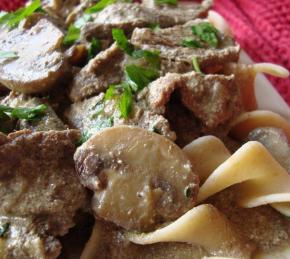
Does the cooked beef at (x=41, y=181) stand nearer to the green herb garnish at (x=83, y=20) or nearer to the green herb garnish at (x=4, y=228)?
the green herb garnish at (x=4, y=228)

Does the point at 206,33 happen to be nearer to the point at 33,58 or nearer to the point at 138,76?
the point at 138,76

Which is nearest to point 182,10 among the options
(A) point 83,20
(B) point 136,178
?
(A) point 83,20

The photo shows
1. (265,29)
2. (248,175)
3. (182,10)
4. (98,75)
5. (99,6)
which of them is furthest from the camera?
(265,29)

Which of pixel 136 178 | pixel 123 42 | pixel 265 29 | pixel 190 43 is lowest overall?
pixel 265 29

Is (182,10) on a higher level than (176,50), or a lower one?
lower

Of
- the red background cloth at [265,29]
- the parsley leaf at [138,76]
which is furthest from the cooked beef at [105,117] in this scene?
the red background cloth at [265,29]

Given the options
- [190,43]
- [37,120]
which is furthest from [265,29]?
[37,120]

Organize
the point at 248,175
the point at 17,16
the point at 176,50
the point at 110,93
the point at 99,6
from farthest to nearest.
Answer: the point at 99,6
the point at 17,16
the point at 176,50
the point at 110,93
the point at 248,175

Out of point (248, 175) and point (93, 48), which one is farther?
point (93, 48)
